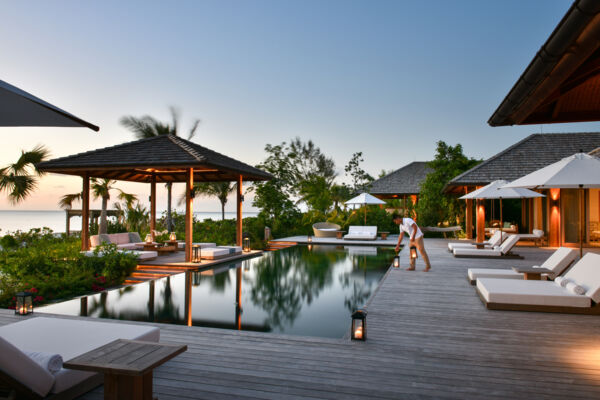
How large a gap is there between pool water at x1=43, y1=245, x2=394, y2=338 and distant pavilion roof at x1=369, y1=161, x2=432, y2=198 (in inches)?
611

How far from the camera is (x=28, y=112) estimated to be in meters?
2.81

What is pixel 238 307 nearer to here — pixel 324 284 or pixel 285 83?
pixel 324 284

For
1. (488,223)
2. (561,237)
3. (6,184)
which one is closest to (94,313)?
(6,184)

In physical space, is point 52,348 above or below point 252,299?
above

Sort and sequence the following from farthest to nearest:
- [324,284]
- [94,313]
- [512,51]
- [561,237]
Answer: [512,51] < [561,237] < [324,284] < [94,313]

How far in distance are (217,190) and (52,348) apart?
915 inches

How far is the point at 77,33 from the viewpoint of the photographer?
13.6 metres

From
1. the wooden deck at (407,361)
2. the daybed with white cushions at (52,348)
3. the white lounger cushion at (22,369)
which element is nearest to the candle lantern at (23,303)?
the wooden deck at (407,361)

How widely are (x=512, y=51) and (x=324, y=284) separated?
1624 cm

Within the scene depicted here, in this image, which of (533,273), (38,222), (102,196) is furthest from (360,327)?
(38,222)

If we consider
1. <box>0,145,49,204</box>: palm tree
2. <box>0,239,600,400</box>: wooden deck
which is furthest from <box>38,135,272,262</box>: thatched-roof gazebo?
<box>0,239,600,400</box>: wooden deck

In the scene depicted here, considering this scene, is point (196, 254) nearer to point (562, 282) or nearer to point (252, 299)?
point (252, 299)

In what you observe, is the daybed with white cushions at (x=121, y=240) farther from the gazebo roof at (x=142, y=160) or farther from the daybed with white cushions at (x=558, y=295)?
the daybed with white cushions at (x=558, y=295)

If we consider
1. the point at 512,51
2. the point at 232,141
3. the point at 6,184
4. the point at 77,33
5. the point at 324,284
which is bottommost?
the point at 324,284
